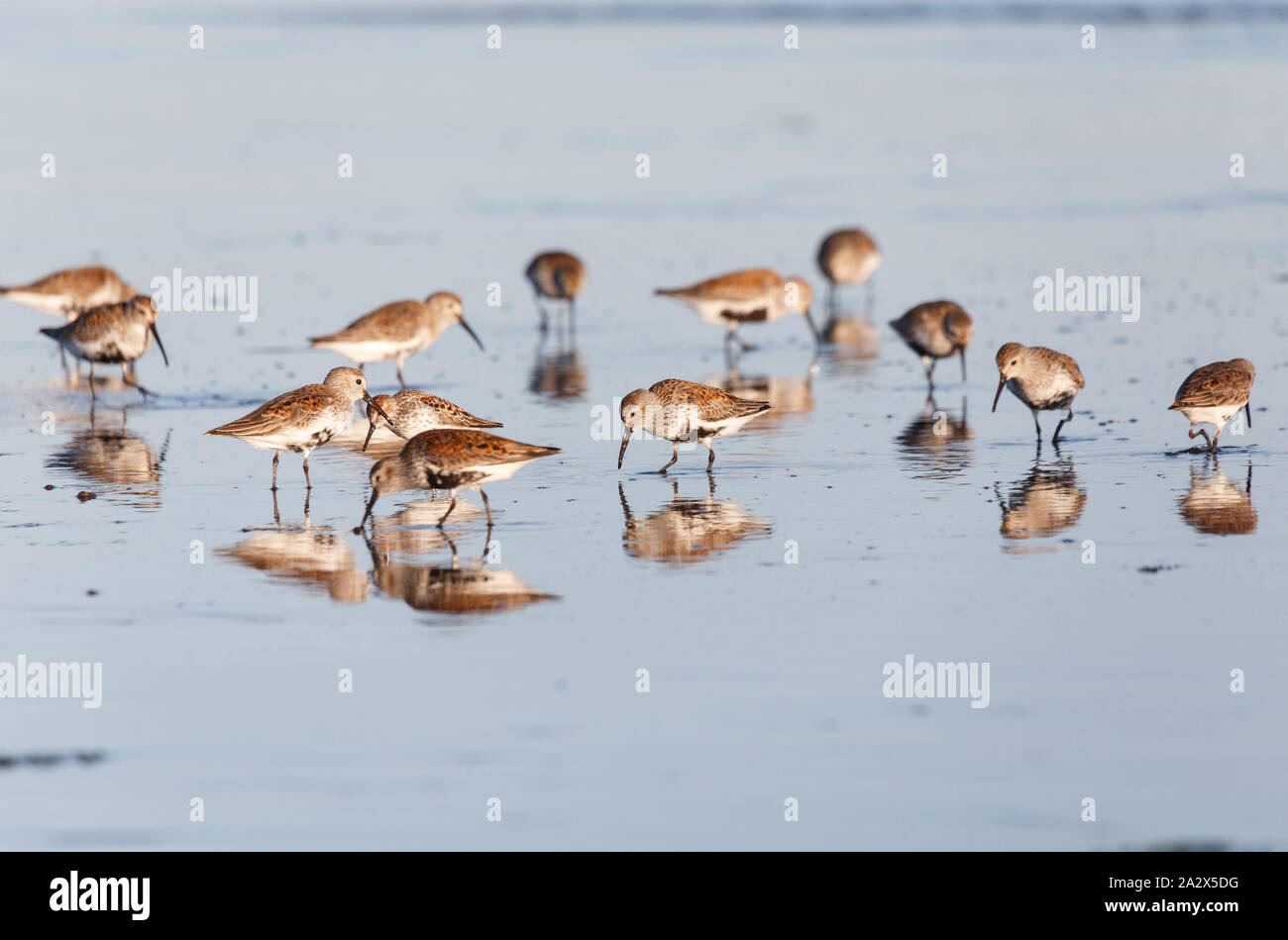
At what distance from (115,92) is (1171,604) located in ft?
154

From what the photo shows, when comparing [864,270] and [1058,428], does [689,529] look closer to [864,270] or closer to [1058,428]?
[1058,428]

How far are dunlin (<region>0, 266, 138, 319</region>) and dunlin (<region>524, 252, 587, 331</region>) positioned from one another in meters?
5.28

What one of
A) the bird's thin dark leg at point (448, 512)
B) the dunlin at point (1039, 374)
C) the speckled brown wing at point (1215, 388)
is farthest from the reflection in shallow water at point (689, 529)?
the speckled brown wing at point (1215, 388)

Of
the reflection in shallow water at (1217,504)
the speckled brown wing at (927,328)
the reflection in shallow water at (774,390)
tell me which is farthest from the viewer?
the speckled brown wing at (927,328)

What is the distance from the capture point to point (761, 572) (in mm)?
11492

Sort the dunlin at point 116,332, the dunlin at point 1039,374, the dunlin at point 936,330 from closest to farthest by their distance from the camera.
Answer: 1. the dunlin at point 1039,374
2. the dunlin at point 936,330
3. the dunlin at point 116,332

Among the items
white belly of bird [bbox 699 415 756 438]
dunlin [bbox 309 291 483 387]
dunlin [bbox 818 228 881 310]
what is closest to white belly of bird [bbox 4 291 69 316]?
dunlin [bbox 309 291 483 387]

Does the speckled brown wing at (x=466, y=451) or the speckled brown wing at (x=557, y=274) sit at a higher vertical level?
the speckled brown wing at (x=557, y=274)

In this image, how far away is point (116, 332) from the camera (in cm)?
1928

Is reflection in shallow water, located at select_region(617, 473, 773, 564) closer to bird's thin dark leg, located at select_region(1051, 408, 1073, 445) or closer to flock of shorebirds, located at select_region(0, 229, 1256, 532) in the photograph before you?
flock of shorebirds, located at select_region(0, 229, 1256, 532)

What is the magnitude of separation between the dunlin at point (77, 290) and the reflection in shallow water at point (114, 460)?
5.27m

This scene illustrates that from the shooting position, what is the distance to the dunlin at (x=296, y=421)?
1403 cm

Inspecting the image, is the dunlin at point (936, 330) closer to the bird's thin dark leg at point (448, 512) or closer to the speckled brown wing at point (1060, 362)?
the speckled brown wing at point (1060, 362)

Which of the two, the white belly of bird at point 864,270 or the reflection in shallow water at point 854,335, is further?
the white belly of bird at point 864,270
